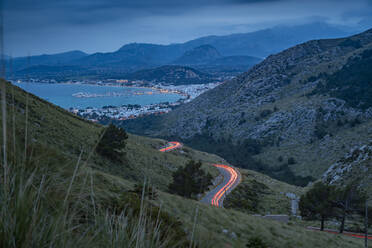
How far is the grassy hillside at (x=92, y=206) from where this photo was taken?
6.06 ft

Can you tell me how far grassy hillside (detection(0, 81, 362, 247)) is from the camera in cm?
185

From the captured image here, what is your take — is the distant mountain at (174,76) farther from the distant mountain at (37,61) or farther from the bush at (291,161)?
the distant mountain at (37,61)

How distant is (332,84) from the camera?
232ft

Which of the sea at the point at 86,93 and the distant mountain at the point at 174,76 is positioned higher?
the distant mountain at the point at 174,76

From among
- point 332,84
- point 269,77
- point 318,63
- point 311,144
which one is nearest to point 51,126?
point 311,144

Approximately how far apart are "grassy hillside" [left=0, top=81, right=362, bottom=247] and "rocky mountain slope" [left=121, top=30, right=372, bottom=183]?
1732cm

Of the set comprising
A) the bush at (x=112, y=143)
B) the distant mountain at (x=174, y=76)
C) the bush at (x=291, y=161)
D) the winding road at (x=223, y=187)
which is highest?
the distant mountain at (x=174, y=76)

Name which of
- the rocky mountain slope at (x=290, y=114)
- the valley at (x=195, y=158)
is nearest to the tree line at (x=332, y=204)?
the valley at (x=195, y=158)

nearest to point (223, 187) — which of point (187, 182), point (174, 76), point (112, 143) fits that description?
point (187, 182)

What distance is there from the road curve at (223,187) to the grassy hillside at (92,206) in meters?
4.44

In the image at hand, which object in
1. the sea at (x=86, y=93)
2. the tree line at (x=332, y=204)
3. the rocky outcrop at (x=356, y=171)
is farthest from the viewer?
the rocky outcrop at (x=356, y=171)

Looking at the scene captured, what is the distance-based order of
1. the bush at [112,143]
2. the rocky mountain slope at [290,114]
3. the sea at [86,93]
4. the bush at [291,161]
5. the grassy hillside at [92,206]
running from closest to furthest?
1. the grassy hillside at [92,206]
2. the sea at [86,93]
3. the bush at [112,143]
4. the bush at [291,161]
5. the rocky mountain slope at [290,114]

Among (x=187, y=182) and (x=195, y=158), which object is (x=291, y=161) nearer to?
(x=195, y=158)

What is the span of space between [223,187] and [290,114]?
40036 millimetres
